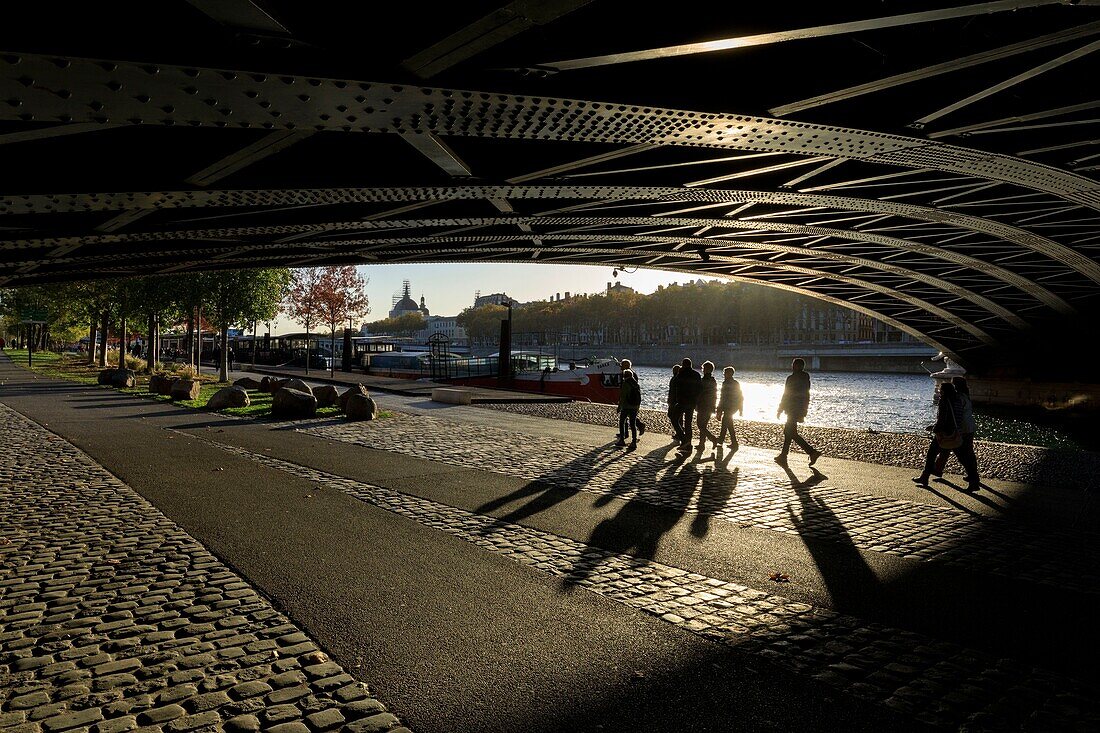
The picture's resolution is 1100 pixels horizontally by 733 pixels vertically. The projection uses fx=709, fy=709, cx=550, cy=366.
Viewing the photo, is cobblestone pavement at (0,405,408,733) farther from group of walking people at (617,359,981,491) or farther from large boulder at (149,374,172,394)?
large boulder at (149,374,172,394)

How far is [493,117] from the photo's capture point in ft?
21.8

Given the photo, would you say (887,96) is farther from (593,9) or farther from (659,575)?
(659,575)

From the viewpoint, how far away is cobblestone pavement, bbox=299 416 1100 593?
7.05 meters

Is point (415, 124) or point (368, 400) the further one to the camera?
point (368, 400)

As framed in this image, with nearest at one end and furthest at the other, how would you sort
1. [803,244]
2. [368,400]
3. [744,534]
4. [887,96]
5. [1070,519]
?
[744,534] → [1070,519] → [887,96] → [368,400] → [803,244]

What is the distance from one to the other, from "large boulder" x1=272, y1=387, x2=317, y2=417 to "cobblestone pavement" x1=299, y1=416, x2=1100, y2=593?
408cm

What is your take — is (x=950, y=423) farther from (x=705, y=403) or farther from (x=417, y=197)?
(x=417, y=197)

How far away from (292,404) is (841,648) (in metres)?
17.3

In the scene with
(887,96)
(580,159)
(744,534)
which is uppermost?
(887,96)

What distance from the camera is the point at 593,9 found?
6.59 meters

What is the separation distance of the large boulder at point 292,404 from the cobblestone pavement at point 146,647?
38.9 feet

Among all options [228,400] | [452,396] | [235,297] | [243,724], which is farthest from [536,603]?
[235,297]

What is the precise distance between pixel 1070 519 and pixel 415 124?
9.08m

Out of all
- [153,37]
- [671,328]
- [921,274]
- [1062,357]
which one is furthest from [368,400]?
[671,328]
